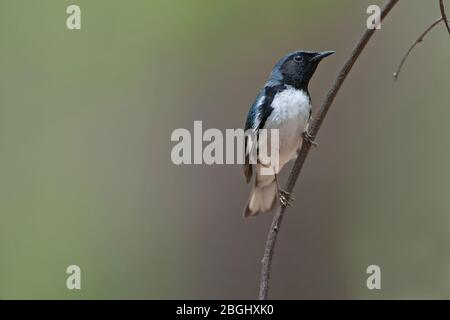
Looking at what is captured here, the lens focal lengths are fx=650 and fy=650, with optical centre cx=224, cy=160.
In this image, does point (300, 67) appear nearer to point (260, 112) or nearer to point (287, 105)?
point (287, 105)

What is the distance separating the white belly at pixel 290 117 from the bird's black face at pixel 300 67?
0.20 feet

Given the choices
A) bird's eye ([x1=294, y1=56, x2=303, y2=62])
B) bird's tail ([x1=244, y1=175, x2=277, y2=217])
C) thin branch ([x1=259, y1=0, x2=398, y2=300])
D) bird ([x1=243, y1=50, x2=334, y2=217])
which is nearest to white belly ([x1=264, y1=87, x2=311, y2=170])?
bird ([x1=243, y1=50, x2=334, y2=217])

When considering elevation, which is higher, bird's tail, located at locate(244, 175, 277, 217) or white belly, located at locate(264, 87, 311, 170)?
white belly, located at locate(264, 87, 311, 170)

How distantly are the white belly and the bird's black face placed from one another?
0.06m

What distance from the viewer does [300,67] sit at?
4082 mm

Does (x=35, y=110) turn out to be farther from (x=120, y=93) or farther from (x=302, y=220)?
(x=302, y=220)

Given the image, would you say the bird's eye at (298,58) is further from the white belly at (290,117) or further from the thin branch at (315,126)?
the thin branch at (315,126)

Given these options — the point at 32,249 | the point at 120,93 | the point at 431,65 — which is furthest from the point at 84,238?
the point at 431,65

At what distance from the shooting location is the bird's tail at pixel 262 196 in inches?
175

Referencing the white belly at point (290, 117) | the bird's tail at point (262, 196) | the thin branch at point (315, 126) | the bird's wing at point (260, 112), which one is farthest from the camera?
the bird's tail at point (262, 196)

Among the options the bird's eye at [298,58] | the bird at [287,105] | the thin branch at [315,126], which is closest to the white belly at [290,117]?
the bird at [287,105]

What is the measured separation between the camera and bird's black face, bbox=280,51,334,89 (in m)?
4.05

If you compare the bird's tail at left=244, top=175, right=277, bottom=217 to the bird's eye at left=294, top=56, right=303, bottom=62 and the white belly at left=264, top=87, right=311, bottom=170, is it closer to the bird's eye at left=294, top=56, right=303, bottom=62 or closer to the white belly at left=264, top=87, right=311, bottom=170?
the white belly at left=264, top=87, right=311, bottom=170

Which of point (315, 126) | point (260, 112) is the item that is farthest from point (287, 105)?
point (315, 126)
